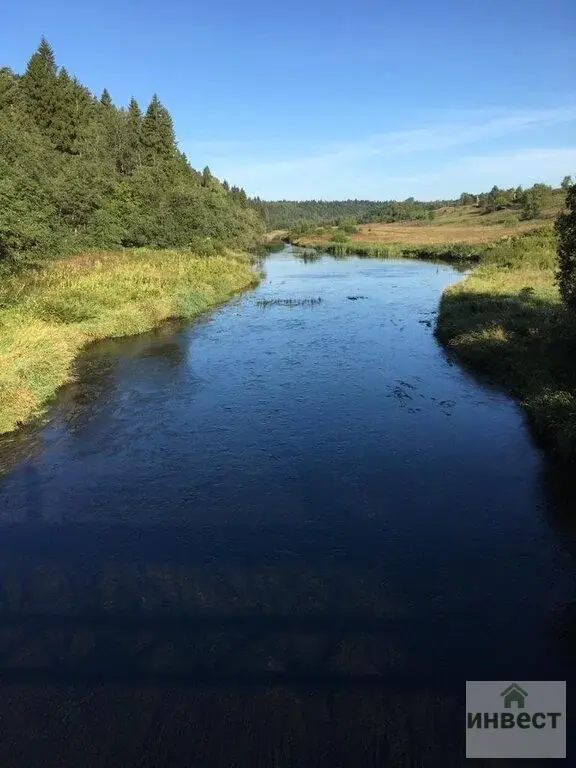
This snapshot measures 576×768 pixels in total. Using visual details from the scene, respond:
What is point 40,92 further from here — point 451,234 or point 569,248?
point 451,234

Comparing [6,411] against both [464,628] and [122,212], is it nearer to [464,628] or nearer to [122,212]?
[464,628]

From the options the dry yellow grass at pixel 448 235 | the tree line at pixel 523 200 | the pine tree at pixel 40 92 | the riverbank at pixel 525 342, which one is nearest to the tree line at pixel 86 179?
the pine tree at pixel 40 92

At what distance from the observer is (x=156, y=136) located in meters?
74.7

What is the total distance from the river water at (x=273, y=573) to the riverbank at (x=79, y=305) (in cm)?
140

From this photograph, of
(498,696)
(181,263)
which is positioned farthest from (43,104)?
(498,696)

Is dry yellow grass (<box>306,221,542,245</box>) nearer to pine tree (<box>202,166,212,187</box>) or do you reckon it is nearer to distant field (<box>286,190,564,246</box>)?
distant field (<box>286,190,564,246</box>)

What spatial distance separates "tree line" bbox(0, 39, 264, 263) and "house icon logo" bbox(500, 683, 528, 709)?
2679cm

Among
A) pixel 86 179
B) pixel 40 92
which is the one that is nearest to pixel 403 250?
pixel 86 179

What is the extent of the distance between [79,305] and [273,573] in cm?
2196

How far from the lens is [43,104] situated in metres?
62.8

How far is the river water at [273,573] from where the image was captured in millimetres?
7090

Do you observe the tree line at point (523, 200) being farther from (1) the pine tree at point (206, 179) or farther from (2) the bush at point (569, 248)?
(2) the bush at point (569, 248)

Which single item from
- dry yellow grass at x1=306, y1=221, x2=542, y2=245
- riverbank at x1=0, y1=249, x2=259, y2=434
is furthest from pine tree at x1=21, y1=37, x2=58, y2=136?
dry yellow grass at x1=306, y1=221, x2=542, y2=245

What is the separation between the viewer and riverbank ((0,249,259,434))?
18.4 m
